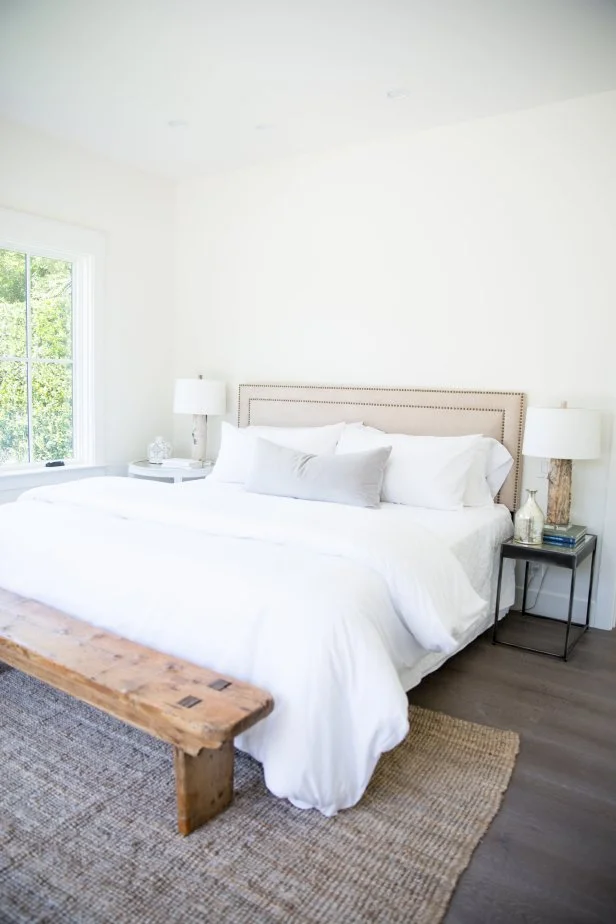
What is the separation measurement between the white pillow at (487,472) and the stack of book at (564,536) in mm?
389

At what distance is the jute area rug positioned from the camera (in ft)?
5.27

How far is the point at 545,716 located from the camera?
2.62 m

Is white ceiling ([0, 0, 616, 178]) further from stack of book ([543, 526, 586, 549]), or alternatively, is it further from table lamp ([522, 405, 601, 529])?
stack of book ([543, 526, 586, 549])

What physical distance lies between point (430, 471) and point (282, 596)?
1.66 m

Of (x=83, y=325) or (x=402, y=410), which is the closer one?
(x=402, y=410)

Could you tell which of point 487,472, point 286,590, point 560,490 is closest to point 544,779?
point 286,590

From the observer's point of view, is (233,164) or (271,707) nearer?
(271,707)

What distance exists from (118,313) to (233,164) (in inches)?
53.0

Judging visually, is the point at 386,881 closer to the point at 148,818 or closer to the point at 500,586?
the point at 148,818

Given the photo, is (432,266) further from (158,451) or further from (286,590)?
(286,590)

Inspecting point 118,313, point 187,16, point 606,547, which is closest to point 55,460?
point 118,313

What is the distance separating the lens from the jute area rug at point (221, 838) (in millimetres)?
1606

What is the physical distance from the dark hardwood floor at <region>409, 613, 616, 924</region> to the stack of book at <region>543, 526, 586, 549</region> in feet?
1.78

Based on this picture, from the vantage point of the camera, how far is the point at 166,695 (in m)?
1.84
